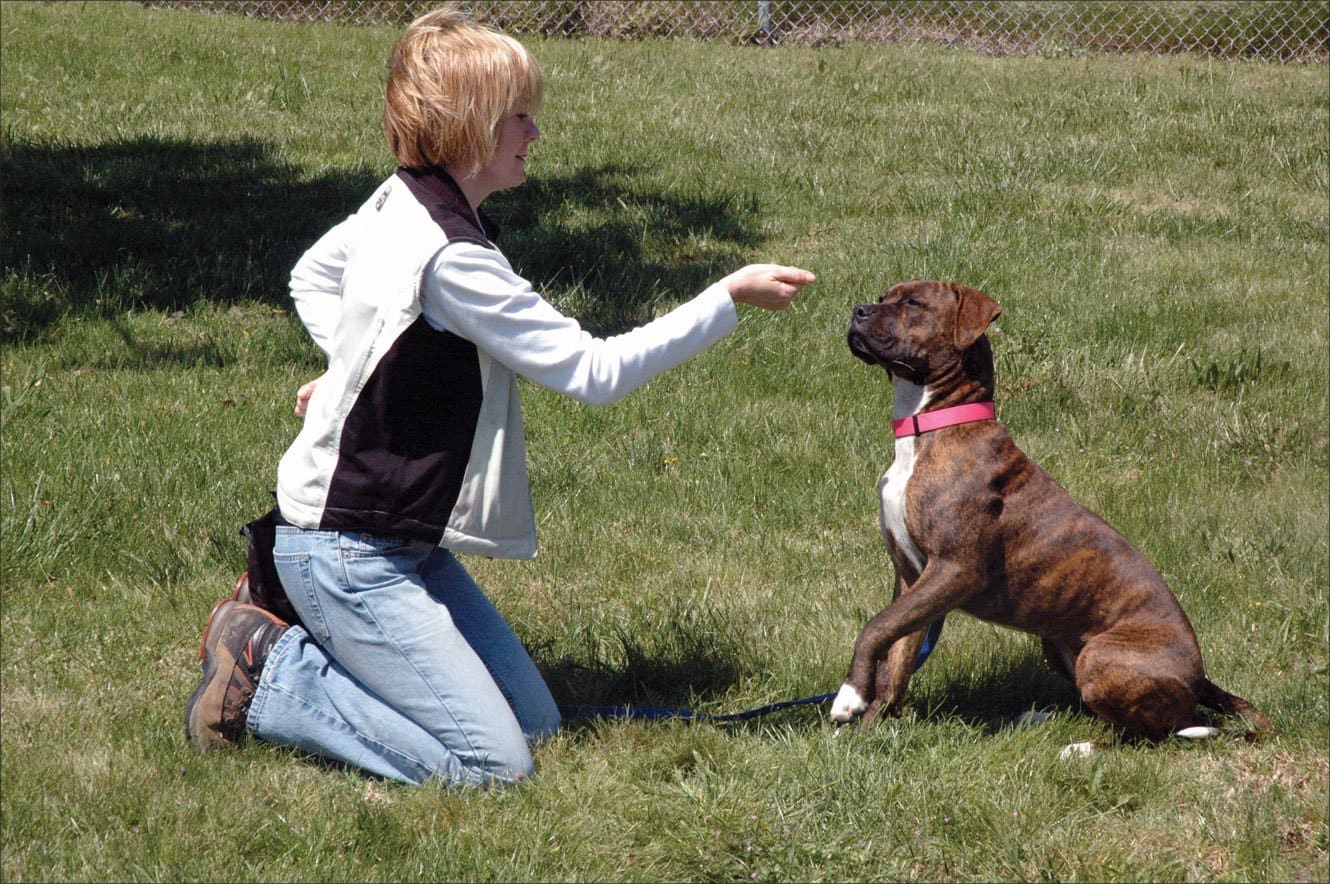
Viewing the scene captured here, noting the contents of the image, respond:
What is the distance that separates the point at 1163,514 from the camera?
17.5 ft

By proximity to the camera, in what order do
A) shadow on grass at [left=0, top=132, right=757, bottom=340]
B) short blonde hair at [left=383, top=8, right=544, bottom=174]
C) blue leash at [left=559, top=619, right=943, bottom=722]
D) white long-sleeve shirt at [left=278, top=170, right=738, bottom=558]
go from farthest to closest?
shadow on grass at [left=0, top=132, right=757, bottom=340] → blue leash at [left=559, top=619, right=943, bottom=722] → short blonde hair at [left=383, top=8, right=544, bottom=174] → white long-sleeve shirt at [left=278, top=170, right=738, bottom=558]

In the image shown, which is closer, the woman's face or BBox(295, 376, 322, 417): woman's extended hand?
the woman's face

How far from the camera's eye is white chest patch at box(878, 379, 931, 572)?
387cm

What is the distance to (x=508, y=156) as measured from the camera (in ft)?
12.2

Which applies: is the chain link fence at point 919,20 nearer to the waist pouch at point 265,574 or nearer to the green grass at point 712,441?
the green grass at point 712,441

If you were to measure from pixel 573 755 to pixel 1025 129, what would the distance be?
8223mm

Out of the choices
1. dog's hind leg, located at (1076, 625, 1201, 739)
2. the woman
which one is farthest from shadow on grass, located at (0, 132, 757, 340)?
dog's hind leg, located at (1076, 625, 1201, 739)

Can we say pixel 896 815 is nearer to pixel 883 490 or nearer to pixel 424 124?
pixel 883 490

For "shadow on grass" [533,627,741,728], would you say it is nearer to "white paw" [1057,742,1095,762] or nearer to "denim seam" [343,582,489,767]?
"denim seam" [343,582,489,767]

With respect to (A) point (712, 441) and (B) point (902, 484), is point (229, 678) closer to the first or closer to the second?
(B) point (902, 484)

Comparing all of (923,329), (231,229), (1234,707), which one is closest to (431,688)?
(923,329)

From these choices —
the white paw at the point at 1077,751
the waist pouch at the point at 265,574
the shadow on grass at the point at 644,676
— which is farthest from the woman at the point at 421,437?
the white paw at the point at 1077,751

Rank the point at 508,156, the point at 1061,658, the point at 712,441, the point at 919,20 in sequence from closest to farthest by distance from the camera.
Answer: the point at 508,156 < the point at 1061,658 < the point at 712,441 < the point at 919,20

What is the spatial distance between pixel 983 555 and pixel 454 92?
6.23 ft
